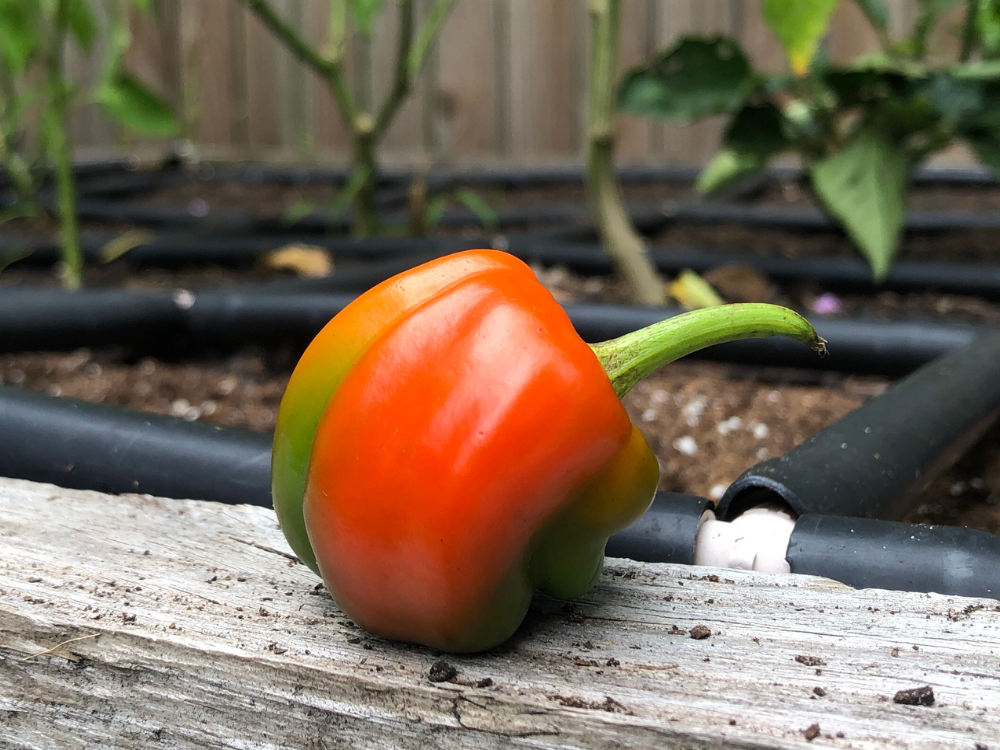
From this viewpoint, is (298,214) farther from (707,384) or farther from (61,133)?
(707,384)

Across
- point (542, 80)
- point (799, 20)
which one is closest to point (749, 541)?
point (799, 20)

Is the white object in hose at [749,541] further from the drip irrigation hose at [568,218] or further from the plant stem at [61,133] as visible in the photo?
the drip irrigation hose at [568,218]

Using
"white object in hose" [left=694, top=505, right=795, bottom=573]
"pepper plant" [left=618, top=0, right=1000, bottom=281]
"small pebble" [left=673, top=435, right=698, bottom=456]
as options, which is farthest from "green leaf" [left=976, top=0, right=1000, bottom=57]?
"white object in hose" [left=694, top=505, right=795, bottom=573]

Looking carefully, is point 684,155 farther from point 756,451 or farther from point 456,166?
point 756,451

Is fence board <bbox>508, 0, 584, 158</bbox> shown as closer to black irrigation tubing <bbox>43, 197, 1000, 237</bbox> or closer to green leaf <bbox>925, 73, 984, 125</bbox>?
black irrigation tubing <bbox>43, 197, 1000, 237</bbox>

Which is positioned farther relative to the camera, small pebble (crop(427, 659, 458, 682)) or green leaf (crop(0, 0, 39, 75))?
green leaf (crop(0, 0, 39, 75))

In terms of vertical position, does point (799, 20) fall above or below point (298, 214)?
above

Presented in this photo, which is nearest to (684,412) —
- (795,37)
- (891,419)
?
(891,419)
